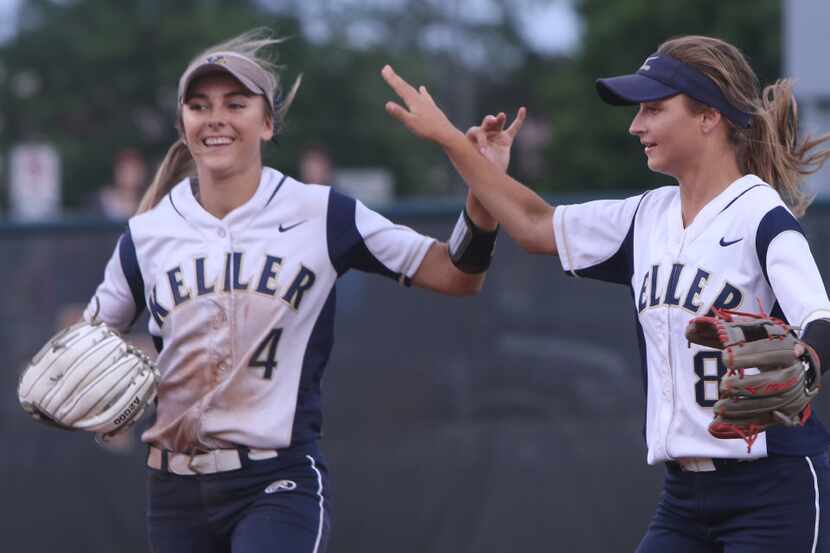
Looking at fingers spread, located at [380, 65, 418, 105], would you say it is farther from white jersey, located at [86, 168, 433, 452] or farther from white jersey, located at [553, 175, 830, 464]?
white jersey, located at [553, 175, 830, 464]

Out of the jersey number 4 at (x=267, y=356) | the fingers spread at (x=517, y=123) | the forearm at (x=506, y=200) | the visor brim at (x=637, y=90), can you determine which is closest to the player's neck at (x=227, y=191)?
the jersey number 4 at (x=267, y=356)

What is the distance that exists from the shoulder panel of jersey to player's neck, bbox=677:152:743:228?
0.11 meters

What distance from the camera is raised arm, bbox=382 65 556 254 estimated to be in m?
4.07

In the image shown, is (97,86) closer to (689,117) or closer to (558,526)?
(558,526)

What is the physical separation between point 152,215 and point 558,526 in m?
2.68

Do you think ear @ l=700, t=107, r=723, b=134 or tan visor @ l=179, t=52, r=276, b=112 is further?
tan visor @ l=179, t=52, r=276, b=112

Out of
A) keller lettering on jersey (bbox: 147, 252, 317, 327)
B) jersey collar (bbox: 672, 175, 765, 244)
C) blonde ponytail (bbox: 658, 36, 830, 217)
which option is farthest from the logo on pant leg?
blonde ponytail (bbox: 658, 36, 830, 217)

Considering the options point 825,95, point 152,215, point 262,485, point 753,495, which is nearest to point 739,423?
point 753,495

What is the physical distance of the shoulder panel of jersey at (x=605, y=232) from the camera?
3.90m

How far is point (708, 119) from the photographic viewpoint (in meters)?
3.71

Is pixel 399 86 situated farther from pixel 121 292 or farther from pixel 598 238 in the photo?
pixel 121 292

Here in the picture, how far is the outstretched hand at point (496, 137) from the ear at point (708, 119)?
2.00 feet

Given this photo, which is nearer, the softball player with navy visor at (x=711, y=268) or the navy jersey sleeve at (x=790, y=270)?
the navy jersey sleeve at (x=790, y=270)

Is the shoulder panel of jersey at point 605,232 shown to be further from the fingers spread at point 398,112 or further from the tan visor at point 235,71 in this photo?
the tan visor at point 235,71
